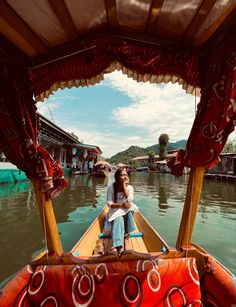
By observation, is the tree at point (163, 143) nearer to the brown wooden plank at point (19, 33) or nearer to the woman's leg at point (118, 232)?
the woman's leg at point (118, 232)

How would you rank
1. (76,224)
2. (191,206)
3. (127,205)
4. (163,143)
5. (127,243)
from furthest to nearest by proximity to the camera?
(163,143), (76,224), (127,243), (127,205), (191,206)

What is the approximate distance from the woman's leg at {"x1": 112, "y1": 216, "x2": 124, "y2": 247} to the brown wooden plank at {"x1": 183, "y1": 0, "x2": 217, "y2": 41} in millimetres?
2757

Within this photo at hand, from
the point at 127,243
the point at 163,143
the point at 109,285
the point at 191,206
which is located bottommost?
the point at 127,243

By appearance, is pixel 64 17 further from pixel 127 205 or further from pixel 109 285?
pixel 127 205

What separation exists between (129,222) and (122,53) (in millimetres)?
2714

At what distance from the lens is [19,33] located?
2.11 meters

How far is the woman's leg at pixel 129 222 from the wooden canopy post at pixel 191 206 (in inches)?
55.8

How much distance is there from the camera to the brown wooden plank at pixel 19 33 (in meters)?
1.81

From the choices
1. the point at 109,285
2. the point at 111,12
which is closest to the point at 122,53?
the point at 111,12

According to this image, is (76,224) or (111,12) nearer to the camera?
(111,12)

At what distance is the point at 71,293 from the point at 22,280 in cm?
47

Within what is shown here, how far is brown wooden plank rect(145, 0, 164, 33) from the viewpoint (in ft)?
6.22

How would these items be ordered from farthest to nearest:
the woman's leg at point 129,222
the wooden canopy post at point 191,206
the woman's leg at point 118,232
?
the woman's leg at point 129,222, the woman's leg at point 118,232, the wooden canopy post at point 191,206

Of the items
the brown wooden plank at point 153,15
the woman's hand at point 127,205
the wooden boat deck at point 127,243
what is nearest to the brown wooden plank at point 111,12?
the brown wooden plank at point 153,15
